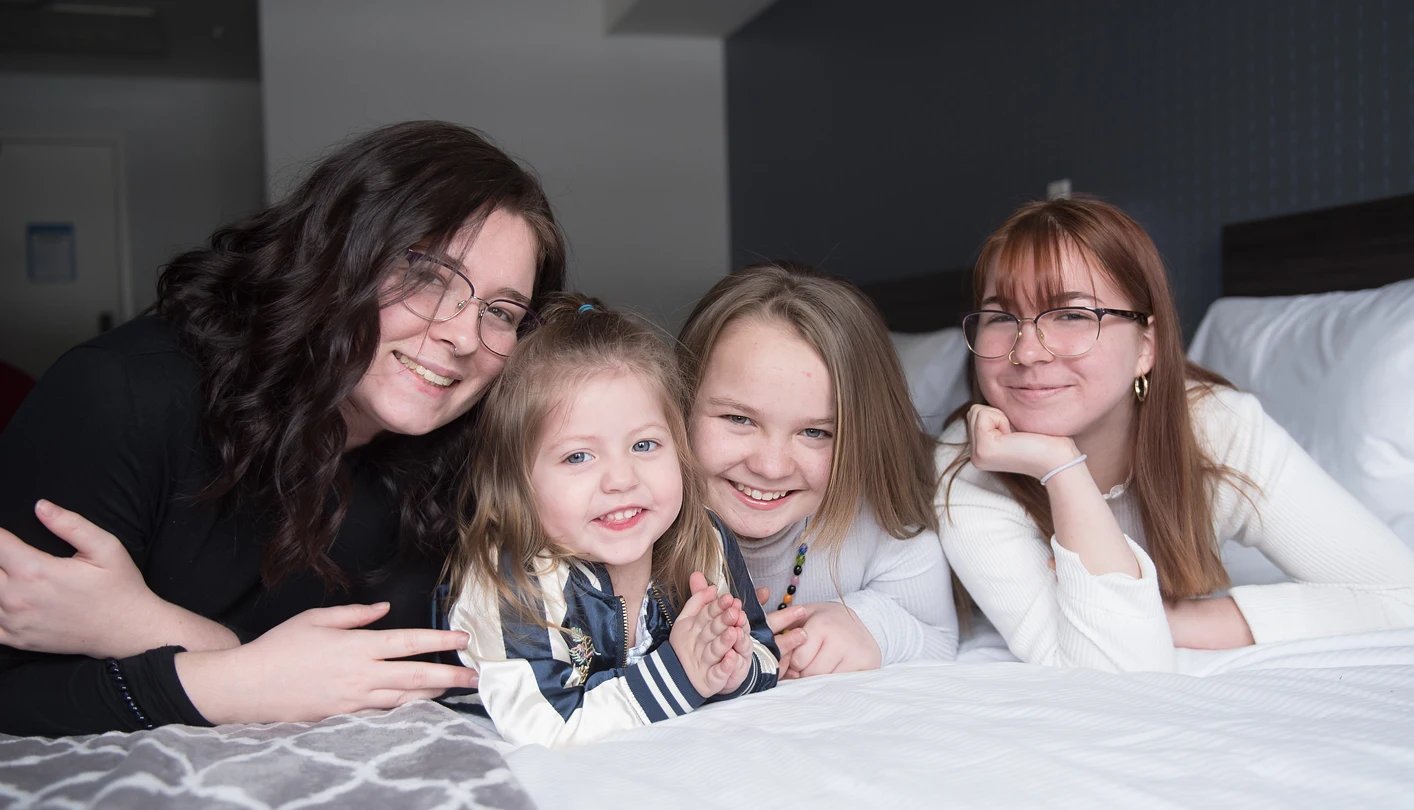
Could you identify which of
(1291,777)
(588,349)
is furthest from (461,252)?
(1291,777)

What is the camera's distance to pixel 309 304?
1284mm

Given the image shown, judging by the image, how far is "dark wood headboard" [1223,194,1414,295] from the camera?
195 cm

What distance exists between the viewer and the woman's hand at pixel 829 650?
1.45 m

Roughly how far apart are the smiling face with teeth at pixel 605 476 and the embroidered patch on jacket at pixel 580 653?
4.0 inches

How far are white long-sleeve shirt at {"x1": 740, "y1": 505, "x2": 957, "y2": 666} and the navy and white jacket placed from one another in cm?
24

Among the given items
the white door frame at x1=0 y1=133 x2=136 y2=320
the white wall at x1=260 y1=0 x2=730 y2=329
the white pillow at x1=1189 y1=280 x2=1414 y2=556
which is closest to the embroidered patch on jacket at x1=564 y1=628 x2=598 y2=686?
the white pillow at x1=1189 y1=280 x2=1414 y2=556

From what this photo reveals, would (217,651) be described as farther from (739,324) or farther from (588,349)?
(739,324)

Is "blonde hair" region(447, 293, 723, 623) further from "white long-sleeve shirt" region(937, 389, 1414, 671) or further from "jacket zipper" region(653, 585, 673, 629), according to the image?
"white long-sleeve shirt" region(937, 389, 1414, 671)

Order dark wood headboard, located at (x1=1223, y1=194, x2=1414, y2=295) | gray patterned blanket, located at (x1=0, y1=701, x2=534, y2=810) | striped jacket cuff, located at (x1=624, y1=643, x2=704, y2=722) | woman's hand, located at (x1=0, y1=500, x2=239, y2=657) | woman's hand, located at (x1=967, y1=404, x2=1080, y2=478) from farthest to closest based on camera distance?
dark wood headboard, located at (x1=1223, y1=194, x2=1414, y2=295) → woman's hand, located at (x1=967, y1=404, x2=1080, y2=478) → striped jacket cuff, located at (x1=624, y1=643, x2=704, y2=722) → woman's hand, located at (x1=0, y1=500, x2=239, y2=657) → gray patterned blanket, located at (x1=0, y1=701, x2=534, y2=810)

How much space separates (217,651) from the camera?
3.92 ft

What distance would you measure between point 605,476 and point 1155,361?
84cm

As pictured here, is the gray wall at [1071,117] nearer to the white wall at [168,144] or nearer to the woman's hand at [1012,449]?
the woman's hand at [1012,449]

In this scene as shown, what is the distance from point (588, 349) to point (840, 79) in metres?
2.98

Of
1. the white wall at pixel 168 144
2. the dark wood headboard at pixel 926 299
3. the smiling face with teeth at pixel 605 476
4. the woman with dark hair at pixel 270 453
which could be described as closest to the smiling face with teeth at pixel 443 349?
the woman with dark hair at pixel 270 453
